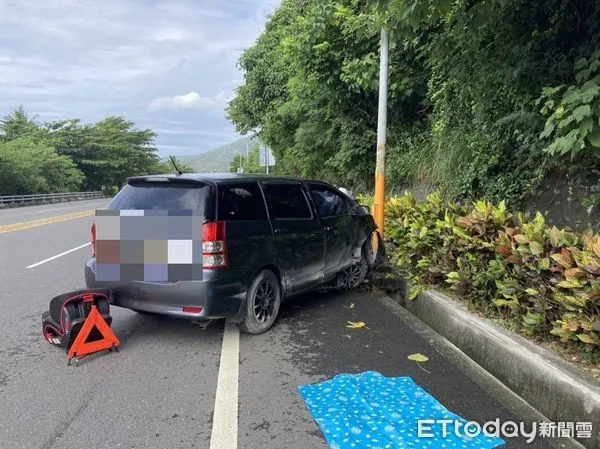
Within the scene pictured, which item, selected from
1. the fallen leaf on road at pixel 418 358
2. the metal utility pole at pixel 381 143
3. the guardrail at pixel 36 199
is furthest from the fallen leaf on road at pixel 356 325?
the guardrail at pixel 36 199

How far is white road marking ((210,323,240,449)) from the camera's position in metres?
3.28

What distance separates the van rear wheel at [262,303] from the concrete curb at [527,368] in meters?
1.80

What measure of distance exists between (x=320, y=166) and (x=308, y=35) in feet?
22.9

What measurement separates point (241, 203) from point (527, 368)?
2.96m

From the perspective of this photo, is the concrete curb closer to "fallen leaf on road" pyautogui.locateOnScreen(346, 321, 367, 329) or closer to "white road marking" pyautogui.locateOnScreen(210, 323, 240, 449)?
"fallen leaf on road" pyautogui.locateOnScreen(346, 321, 367, 329)

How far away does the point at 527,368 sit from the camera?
3.83 metres

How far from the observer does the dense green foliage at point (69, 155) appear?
4009cm

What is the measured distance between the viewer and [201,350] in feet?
16.2

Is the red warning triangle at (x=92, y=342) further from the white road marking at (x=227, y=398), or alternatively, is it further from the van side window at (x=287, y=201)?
the van side window at (x=287, y=201)

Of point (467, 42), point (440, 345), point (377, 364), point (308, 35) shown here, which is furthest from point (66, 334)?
point (308, 35)

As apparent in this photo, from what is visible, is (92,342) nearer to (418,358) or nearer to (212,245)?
(212,245)

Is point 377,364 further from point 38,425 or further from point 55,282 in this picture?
point 55,282

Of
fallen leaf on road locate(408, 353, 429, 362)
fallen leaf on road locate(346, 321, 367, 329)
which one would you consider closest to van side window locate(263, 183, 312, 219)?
fallen leaf on road locate(346, 321, 367, 329)

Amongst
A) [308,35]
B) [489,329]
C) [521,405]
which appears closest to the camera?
[521,405]
